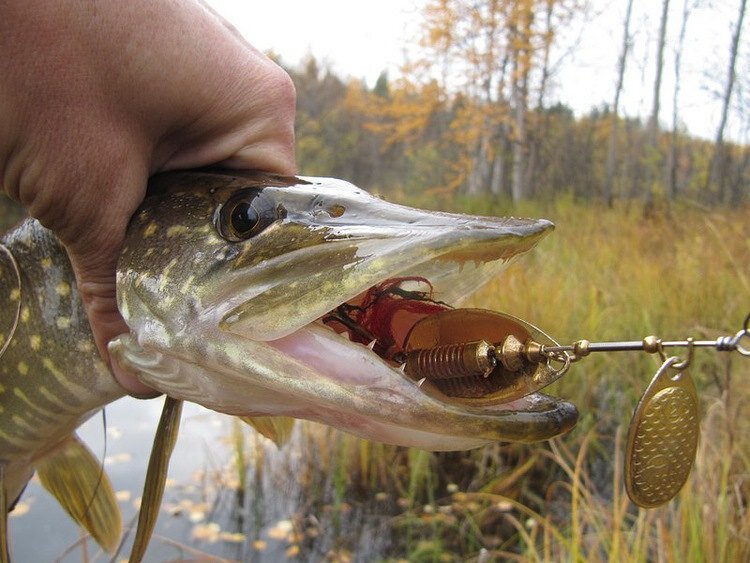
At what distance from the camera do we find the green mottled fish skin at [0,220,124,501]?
4.00 ft

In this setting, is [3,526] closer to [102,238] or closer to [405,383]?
[102,238]

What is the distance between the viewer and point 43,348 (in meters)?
1.26

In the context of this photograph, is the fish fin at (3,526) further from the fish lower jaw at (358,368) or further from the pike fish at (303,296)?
the fish lower jaw at (358,368)

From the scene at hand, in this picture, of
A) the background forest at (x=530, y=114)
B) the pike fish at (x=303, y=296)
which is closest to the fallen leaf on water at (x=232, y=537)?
the pike fish at (x=303, y=296)

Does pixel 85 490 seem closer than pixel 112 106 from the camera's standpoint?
No

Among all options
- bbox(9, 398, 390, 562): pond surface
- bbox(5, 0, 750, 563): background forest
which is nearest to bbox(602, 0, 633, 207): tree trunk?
bbox(5, 0, 750, 563): background forest

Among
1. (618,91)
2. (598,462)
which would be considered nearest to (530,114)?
(618,91)

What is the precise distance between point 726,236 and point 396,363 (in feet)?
16.0

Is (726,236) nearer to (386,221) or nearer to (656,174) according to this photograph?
(386,221)

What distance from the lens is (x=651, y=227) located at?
6.94 m

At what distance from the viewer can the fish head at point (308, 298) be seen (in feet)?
2.28

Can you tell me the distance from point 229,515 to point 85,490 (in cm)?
168

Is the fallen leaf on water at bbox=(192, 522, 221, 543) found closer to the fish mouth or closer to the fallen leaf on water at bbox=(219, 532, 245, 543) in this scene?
the fallen leaf on water at bbox=(219, 532, 245, 543)

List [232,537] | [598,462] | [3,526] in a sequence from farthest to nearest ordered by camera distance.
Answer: [598,462] → [232,537] → [3,526]
